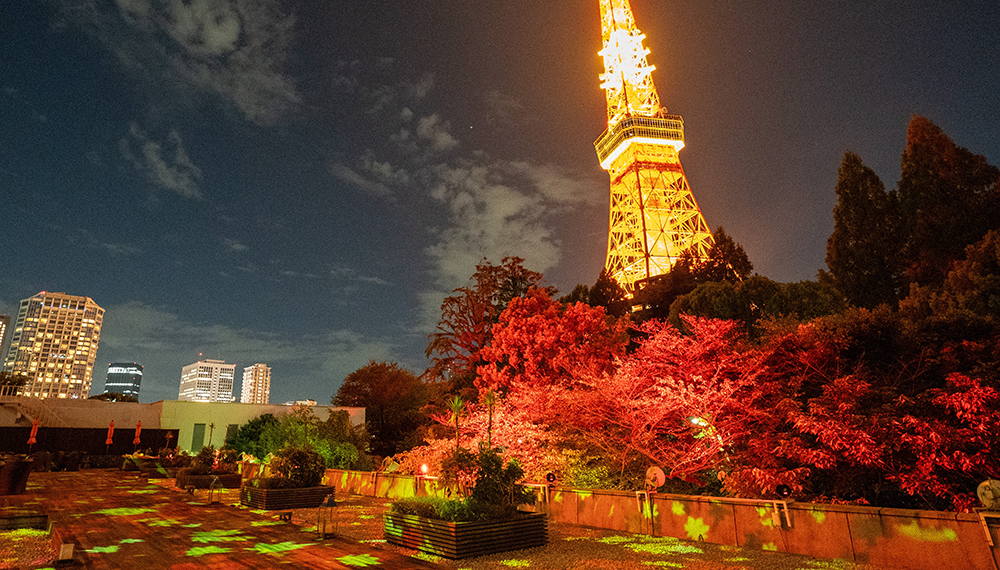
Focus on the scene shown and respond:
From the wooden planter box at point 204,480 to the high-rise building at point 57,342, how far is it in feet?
609

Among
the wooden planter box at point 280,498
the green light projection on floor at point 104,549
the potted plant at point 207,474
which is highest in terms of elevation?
the potted plant at point 207,474

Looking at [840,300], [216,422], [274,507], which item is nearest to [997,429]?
[274,507]

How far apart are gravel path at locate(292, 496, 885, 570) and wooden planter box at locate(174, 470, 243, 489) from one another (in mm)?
7898

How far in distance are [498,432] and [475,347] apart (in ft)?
33.9

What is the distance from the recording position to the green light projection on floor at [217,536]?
28.7ft

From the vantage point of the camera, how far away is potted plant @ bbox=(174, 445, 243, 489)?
634 inches

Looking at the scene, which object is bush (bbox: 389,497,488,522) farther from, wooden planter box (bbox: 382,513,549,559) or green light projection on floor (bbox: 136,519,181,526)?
green light projection on floor (bbox: 136,519,181,526)

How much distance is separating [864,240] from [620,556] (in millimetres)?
20512

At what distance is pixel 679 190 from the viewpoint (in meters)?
54.7

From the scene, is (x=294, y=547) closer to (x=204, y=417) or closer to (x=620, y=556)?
(x=620, y=556)

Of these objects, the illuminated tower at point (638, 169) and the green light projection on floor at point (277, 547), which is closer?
the green light projection on floor at point (277, 547)

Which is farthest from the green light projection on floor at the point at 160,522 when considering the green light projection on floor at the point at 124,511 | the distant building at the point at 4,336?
the distant building at the point at 4,336

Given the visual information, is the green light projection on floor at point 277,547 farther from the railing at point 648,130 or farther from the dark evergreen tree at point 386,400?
the railing at point 648,130

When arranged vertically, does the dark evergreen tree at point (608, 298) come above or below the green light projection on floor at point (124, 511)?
above
